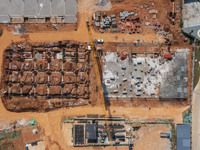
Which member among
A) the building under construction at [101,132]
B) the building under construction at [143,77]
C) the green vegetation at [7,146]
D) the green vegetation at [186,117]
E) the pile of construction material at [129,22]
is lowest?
the green vegetation at [7,146]

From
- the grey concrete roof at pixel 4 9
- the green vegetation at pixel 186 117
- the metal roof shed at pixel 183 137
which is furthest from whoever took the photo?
the grey concrete roof at pixel 4 9

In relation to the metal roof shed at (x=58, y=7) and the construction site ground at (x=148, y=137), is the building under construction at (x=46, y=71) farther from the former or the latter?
Result: the construction site ground at (x=148, y=137)

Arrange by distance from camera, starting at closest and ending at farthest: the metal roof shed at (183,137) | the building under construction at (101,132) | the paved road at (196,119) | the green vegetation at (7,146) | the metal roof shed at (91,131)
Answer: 1. the metal roof shed at (91,131)
2. the metal roof shed at (183,137)
3. the green vegetation at (7,146)
4. the building under construction at (101,132)
5. the paved road at (196,119)

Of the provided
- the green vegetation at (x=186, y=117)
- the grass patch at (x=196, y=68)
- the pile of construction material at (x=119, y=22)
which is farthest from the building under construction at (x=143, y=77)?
the pile of construction material at (x=119, y=22)

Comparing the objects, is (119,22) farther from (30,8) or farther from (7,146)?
(7,146)

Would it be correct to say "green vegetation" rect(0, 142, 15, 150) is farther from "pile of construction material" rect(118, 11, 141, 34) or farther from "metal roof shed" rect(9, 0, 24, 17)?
"pile of construction material" rect(118, 11, 141, 34)

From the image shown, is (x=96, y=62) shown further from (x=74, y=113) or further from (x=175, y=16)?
(x=175, y=16)
